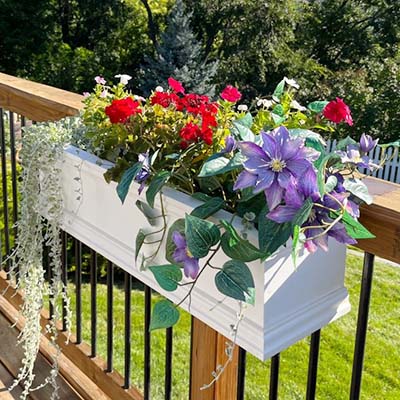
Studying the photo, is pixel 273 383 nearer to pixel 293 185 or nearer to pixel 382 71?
pixel 293 185

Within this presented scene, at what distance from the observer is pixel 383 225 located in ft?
2.66

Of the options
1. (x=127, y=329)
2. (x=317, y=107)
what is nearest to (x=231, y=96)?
(x=317, y=107)

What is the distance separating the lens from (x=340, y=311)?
3.26 feet

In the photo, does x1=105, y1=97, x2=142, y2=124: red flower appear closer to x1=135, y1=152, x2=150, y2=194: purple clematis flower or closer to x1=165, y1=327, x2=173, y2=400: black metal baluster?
x1=135, y1=152, x2=150, y2=194: purple clematis flower

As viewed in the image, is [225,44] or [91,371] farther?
[225,44]

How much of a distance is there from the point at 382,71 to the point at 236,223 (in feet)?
36.5

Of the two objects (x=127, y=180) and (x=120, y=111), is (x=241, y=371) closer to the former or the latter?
(x=127, y=180)

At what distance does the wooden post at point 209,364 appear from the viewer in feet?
3.77

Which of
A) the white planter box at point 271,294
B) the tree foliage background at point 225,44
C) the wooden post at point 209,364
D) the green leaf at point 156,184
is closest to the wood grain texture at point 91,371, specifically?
the wooden post at point 209,364

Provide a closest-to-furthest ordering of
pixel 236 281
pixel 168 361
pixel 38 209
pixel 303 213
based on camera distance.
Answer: pixel 303 213 → pixel 236 281 → pixel 168 361 → pixel 38 209

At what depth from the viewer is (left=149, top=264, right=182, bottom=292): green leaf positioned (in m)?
0.90

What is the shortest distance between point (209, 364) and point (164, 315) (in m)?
0.28

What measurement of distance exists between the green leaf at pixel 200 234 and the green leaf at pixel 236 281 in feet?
0.13

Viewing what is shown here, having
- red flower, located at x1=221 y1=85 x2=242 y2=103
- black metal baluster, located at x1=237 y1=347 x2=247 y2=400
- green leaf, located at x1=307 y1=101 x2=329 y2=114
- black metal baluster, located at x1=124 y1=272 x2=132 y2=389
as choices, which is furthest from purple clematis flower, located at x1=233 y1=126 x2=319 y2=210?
black metal baluster, located at x1=124 y1=272 x2=132 y2=389
